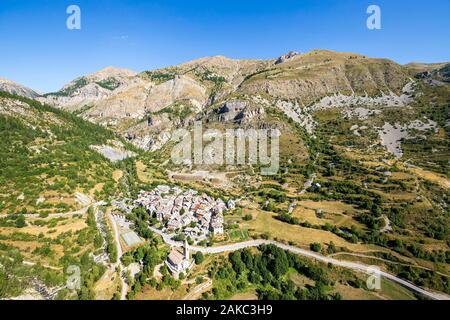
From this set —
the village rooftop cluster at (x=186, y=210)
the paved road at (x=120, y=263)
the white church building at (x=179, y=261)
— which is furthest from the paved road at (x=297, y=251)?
the paved road at (x=120, y=263)

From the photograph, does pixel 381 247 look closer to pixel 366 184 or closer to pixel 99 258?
pixel 366 184

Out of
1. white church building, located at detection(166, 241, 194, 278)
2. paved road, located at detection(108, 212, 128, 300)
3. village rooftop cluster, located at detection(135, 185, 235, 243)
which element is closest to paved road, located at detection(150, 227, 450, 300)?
village rooftop cluster, located at detection(135, 185, 235, 243)

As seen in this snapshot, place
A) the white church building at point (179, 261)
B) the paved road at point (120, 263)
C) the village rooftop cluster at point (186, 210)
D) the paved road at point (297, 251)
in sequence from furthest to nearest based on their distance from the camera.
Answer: the village rooftop cluster at point (186, 210) → the paved road at point (297, 251) → the white church building at point (179, 261) → the paved road at point (120, 263)

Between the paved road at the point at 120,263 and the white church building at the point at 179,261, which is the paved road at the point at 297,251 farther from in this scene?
the paved road at the point at 120,263

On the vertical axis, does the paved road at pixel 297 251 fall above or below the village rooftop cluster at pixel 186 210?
below

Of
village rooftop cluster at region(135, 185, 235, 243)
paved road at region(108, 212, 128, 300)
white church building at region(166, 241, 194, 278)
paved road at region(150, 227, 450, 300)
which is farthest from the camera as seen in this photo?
village rooftop cluster at region(135, 185, 235, 243)

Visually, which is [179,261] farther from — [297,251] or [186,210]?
[297,251]

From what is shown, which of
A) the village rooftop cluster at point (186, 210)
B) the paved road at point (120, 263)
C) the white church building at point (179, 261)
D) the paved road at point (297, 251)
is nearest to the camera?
the paved road at point (120, 263)

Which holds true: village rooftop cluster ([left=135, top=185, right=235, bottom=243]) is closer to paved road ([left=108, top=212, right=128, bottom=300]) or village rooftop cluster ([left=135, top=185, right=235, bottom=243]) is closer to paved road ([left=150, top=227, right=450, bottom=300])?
paved road ([left=150, top=227, right=450, bottom=300])
